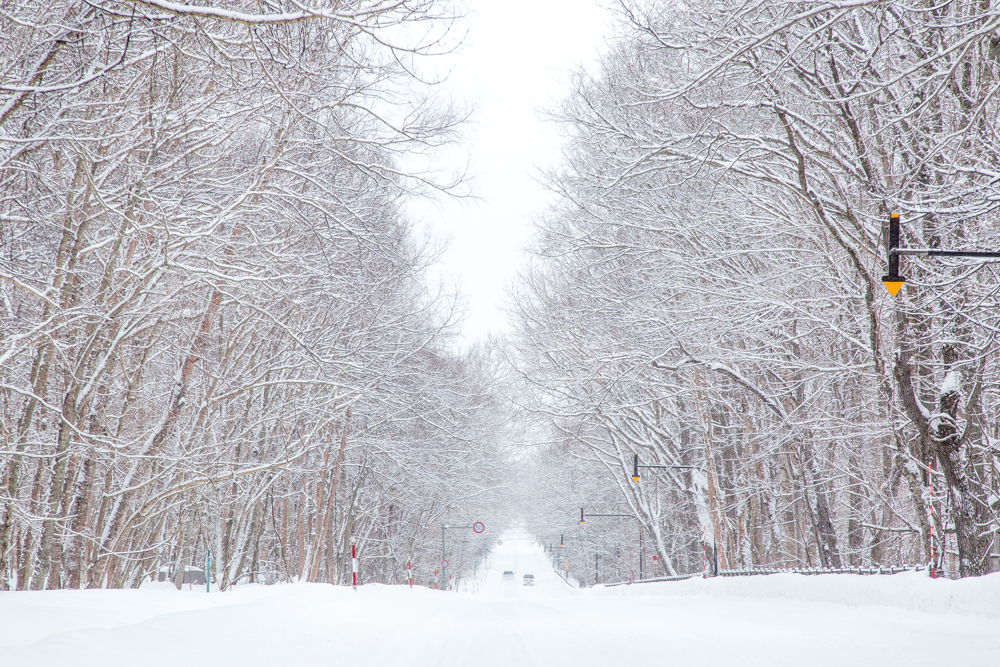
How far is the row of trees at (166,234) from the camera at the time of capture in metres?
7.35

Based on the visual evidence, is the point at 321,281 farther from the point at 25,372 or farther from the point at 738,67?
the point at 738,67

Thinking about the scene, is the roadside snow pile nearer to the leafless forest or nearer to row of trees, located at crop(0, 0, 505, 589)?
the leafless forest

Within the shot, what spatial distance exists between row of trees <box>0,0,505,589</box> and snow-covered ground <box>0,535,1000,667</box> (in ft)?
7.89

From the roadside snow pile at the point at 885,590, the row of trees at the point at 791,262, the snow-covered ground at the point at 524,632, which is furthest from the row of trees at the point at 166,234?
the roadside snow pile at the point at 885,590

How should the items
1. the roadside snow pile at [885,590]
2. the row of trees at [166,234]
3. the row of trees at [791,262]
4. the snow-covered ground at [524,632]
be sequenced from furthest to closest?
1. the row of trees at [791,262]
2. the roadside snow pile at [885,590]
3. the row of trees at [166,234]
4. the snow-covered ground at [524,632]

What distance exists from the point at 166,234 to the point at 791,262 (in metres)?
12.8

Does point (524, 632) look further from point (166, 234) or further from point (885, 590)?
point (166, 234)

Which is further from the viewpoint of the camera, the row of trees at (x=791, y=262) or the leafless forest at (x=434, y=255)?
the row of trees at (x=791, y=262)

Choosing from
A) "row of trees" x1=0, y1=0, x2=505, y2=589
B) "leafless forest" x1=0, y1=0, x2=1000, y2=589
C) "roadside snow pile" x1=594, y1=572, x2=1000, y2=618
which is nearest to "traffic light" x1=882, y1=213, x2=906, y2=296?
"leafless forest" x1=0, y1=0, x2=1000, y2=589

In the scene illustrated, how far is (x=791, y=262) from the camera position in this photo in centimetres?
1677

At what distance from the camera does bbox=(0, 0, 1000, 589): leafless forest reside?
8469 mm

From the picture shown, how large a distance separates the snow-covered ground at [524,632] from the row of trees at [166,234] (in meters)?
2.41

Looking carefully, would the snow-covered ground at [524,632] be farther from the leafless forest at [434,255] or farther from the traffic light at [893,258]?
the traffic light at [893,258]

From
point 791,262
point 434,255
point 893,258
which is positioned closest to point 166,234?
point 893,258
